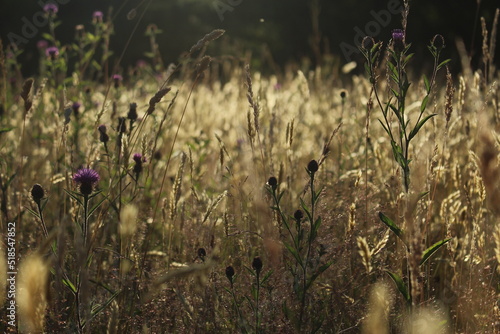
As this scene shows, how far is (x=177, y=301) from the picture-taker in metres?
1.52

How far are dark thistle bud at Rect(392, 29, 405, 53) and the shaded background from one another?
9709 mm

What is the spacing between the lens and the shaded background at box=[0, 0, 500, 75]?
11.5 m

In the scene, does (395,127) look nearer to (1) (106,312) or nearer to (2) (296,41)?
(1) (106,312)

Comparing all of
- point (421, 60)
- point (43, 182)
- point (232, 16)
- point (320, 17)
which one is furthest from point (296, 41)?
point (43, 182)

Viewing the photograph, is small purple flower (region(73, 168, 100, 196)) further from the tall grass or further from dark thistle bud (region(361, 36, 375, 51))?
dark thistle bud (region(361, 36, 375, 51))

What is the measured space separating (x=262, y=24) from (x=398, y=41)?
1023 cm

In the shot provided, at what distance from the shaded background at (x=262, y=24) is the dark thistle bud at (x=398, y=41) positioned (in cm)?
971

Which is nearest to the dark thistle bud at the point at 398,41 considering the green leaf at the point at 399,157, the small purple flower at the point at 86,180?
the green leaf at the point at 399,157

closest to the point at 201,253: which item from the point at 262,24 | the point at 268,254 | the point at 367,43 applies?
the point at 268,254

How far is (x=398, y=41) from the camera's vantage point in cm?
146

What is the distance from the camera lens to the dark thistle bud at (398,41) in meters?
1.44

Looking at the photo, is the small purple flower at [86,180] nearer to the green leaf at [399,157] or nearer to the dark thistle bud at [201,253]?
the dark thistle bud at [201,253]

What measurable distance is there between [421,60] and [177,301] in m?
11.1

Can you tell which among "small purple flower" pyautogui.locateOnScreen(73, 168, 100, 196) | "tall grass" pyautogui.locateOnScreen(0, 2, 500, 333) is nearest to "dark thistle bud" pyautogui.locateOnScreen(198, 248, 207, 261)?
"tall grass" pyautogui.locateOnScreen(0, 2, 500, 333)
